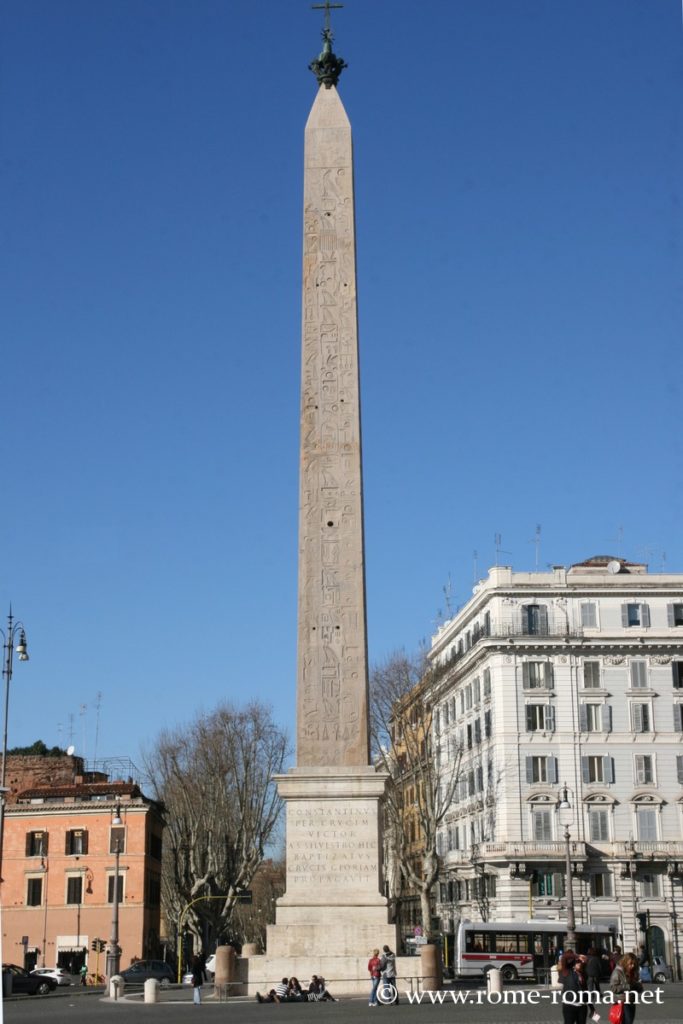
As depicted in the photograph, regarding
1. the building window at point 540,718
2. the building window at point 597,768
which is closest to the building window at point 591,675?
the building window at point 540,718

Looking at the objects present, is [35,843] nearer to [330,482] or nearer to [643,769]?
[643,769]

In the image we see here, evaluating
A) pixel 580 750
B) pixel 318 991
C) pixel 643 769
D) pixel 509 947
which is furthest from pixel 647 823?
pixel 318 991

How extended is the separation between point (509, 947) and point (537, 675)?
13.5 meters

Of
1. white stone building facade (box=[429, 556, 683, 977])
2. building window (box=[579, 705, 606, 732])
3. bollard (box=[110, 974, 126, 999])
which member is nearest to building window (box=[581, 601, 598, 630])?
white stone building facade (box=[429, 556, 683, 977])

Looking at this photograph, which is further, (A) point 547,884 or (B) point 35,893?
(B) point 35,893

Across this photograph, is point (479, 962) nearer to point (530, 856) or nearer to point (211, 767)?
point (530, 856)

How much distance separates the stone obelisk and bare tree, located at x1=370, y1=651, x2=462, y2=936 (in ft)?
70.1

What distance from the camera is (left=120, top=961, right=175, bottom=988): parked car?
40.0 m

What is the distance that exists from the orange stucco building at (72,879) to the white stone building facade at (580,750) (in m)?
13.6

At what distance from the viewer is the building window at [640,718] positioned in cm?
5166

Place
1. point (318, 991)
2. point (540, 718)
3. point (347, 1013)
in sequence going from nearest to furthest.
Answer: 1. point (347, 1013)
2. point (318, 991)
3. point (540, 718)

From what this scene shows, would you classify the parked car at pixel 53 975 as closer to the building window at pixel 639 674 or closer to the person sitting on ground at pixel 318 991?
Answer: the person sitting on ground at pixel 318 991

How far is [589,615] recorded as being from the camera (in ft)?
173

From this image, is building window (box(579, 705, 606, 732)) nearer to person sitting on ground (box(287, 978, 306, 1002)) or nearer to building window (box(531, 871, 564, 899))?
building window (box(531, 871, 564, 899))
